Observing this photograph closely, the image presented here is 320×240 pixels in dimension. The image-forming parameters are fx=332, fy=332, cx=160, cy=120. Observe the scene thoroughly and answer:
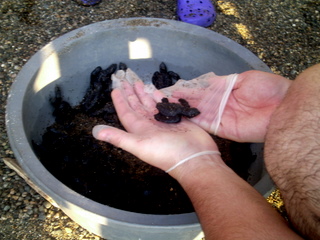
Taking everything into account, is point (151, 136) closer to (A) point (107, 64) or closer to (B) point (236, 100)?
(B) point (236, 100)

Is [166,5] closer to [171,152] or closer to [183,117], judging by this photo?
[183,117]

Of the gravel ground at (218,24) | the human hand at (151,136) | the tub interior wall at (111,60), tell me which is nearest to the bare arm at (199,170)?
the human hand at (151,136)

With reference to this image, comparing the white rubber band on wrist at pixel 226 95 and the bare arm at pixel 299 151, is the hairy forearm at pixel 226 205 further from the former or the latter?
the white rubber band on wrist at pixel 226 95

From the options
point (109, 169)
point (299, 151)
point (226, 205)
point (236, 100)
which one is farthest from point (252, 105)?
point (109, 169)

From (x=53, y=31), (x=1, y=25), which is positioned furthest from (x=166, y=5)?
(x=1, y=25)

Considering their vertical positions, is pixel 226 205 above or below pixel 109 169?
above

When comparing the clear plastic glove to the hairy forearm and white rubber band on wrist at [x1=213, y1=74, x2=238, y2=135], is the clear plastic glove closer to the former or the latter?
white rubber band on wrist at [x1=213, y1=74, x2=238, y2=135]
